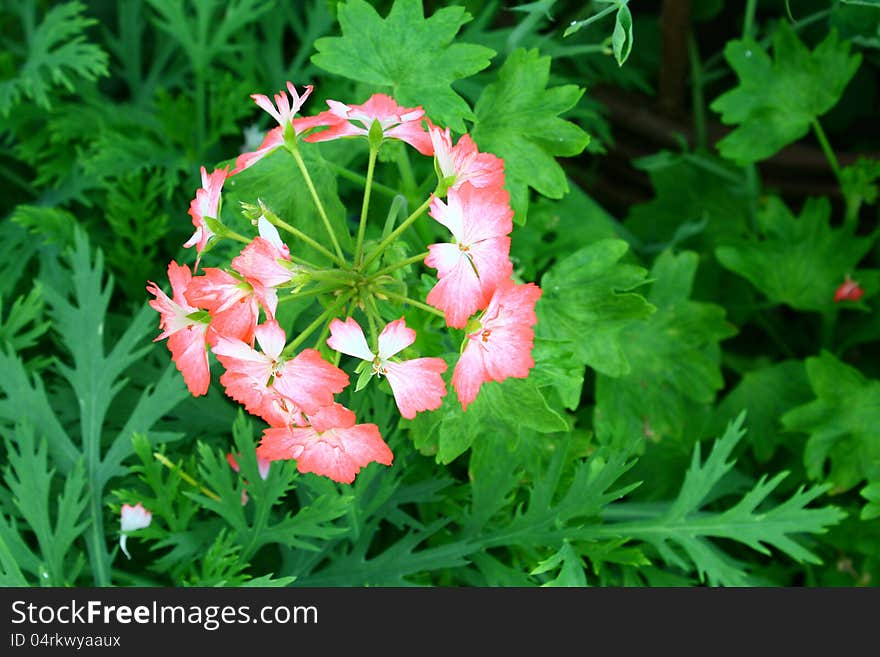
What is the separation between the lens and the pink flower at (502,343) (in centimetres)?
59

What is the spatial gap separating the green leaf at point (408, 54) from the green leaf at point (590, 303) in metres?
0.18

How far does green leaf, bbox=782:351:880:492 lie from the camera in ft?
3.18

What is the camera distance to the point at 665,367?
3.25ft

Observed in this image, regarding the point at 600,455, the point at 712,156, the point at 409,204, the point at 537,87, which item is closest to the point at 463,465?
the point at 600,455

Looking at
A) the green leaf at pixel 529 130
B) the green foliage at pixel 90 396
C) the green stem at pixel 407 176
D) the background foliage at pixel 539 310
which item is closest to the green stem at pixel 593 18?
the background foliage at pixel 539 310

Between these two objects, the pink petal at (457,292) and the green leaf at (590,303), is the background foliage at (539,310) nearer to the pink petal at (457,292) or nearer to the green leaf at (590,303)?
the green leaf at (590,303)

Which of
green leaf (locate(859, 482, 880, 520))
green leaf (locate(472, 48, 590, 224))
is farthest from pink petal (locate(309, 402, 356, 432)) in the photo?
green leaf (locate(859, 482, 880, 520))

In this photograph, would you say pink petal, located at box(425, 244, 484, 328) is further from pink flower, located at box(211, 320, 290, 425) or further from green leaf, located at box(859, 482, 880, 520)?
green leaf, located at box(859, 482, 880, 520)

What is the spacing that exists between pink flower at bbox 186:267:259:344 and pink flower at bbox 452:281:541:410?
0.44ft

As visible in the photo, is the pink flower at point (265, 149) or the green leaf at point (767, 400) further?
the green leaf at point (767, 400)

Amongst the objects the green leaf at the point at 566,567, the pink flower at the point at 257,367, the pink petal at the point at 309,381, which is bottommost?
the green leaf at the point at 566,567

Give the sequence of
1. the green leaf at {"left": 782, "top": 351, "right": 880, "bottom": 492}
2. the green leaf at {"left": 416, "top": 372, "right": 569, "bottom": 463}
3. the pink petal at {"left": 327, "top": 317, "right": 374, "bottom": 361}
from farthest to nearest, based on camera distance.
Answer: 1. the green leaf at {"left": 782, "top": 351, "right": 880, "bottom": 492}
2. the green leaf at {"left": 416, "top": 372, "right": 569, "bottom": 463}
3. the pink petal at {"left": 327, "top": 317, "right": 374, "bottom": 361}

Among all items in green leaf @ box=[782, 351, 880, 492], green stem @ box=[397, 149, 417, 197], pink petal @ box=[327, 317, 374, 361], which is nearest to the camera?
pink petal @ box=[327, 317, 374, 361]

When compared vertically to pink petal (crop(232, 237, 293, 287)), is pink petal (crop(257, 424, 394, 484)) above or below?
below
